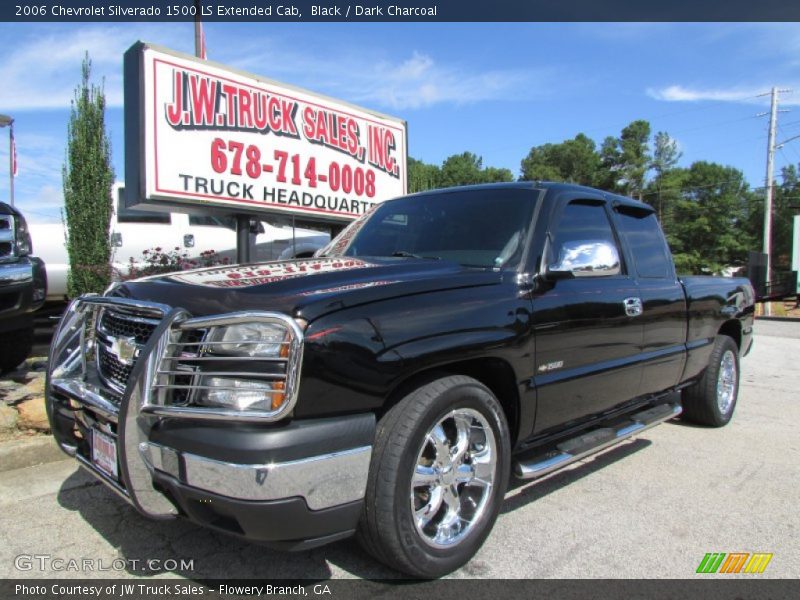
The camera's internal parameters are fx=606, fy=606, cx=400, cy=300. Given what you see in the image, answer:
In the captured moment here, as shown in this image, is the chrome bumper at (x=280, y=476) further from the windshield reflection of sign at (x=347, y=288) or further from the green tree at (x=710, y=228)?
the green tree at (x=710, y=228)

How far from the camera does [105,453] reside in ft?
8.41

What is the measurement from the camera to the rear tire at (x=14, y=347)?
17.4 ft

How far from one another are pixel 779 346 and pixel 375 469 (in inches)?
486

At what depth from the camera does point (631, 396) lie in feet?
12.9

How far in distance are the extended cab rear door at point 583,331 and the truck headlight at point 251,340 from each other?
140 cm

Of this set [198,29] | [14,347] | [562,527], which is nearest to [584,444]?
[562,527]

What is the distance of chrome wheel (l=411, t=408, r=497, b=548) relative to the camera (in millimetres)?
2604

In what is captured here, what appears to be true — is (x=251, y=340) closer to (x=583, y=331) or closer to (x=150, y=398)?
(x=150, y=398)

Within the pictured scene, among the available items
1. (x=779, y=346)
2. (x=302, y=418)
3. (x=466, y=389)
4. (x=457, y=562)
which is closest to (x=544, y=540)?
(x=457, y=562)

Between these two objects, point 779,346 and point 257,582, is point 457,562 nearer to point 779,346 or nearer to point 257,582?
point 257,582

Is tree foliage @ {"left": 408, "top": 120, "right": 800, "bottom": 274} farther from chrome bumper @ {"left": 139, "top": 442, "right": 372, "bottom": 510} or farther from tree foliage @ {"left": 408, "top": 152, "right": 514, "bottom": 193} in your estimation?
chrome bumper @ {"left": 139, "top": 442, "right": 372, "bottom": 510}

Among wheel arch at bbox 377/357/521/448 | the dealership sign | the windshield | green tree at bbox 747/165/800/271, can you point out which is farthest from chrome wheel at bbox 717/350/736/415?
green tree at bbox 747/165/800/271

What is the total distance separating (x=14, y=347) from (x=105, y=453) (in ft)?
11.6

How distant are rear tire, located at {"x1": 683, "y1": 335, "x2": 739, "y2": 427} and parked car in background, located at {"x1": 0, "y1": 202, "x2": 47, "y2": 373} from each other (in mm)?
5391
